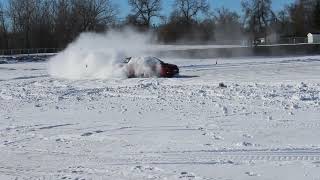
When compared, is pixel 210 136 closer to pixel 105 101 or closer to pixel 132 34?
pixel 105 101

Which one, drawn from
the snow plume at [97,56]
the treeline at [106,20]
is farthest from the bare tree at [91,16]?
the snow plume at [97,56]

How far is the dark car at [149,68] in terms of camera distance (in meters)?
31.1

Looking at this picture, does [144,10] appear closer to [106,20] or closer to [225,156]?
[106,20]

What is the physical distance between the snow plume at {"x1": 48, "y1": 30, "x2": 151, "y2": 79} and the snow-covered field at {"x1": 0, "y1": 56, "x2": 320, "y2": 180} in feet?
39.1

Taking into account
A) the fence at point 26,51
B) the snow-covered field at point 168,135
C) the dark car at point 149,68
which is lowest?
the snow-covered field at point 168,135

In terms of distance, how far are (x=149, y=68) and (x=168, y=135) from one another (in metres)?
19.6

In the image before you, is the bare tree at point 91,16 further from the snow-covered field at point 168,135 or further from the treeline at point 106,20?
the snow-covered field at point 168,135

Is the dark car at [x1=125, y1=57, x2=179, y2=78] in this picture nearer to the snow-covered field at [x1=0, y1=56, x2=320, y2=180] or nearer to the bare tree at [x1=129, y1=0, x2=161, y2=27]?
the snow-covered field at [x1=0, y1=56, x2=320, y2=180]

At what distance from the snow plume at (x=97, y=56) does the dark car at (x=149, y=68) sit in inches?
21.0

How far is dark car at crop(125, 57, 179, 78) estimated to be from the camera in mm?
31078

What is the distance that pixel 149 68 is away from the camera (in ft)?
103

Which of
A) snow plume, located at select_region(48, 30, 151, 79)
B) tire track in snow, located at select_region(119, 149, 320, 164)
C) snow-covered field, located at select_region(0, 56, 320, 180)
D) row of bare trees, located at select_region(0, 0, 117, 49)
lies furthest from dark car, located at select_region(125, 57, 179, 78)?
row of bare trees, located at select_region(0, 0, 117, 49)

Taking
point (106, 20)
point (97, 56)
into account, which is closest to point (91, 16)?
point (106, 20)

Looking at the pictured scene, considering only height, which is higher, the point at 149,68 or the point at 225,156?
the point at 149,68
